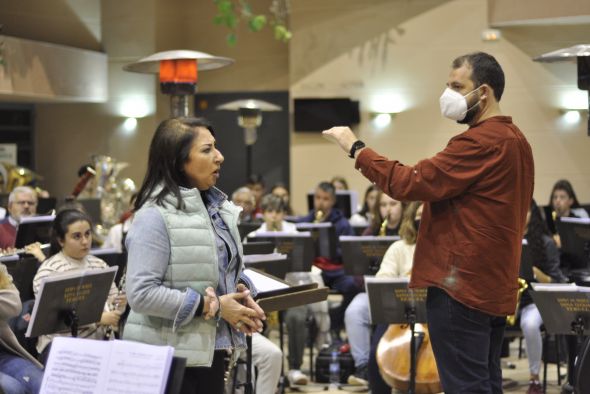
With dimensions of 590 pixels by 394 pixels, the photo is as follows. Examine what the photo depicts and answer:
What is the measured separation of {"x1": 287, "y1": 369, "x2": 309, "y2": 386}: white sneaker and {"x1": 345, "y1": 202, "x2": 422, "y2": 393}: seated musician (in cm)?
34

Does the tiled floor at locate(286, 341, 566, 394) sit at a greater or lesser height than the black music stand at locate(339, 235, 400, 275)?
lesser

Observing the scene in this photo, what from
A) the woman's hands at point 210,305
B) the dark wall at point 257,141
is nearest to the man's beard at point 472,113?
the woman's hands at point 210,305

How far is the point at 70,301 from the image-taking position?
5004 mm

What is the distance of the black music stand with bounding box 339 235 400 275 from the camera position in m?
7.09

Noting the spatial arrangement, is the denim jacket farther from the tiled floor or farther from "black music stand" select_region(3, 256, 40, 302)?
the tiled floor

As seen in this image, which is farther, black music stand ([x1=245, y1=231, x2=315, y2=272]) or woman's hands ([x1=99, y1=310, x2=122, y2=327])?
black music stand ([x1=245, y1=231, x2=315, y2=272])

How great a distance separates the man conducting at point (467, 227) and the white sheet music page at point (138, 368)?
1.07 meters

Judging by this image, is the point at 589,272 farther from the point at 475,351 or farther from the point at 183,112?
the point at 475,351

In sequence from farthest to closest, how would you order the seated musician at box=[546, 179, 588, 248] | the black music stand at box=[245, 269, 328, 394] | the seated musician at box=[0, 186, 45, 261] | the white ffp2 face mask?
the seated musician at box=[546, 179, 588, 248]
the seated musician at box=[0, 186, 45, 261]
the black music stand at box=[245, 269, 328, 394]
the white ffp2 face mask

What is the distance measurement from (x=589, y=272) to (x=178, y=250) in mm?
5014

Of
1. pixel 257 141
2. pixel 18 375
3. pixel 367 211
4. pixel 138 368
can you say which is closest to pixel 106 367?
pixel 138 368

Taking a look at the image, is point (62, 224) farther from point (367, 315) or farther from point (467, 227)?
point (467, 227)

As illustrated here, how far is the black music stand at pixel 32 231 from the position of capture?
6746 mm

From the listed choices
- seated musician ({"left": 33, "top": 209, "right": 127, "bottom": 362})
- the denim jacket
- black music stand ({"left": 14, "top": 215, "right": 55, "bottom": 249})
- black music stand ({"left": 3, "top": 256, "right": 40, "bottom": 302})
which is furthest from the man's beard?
Answer: black music stand ({"left": 14, "top": 215, "right": 55, "bottom": 249})
